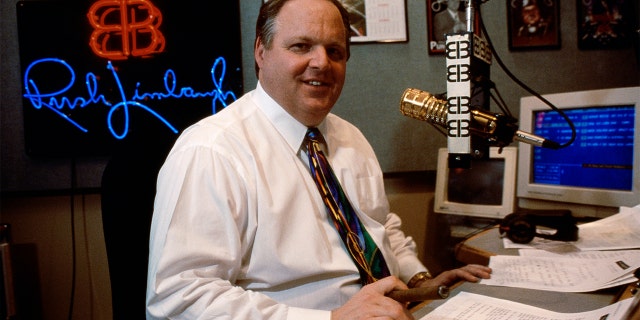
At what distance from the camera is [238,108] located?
1.12m

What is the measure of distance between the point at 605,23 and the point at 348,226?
1542 millimetres

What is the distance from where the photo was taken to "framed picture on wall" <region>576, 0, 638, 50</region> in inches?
72.4

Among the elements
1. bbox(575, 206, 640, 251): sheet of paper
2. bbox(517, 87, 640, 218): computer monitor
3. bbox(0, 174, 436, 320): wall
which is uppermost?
bbox(517, 87, 640, 218): computer monitor

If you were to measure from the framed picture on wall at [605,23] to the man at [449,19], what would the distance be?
50 cm

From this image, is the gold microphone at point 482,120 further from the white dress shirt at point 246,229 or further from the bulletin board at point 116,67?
the bulletin board at point 116,67

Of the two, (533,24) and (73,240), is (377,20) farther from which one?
(73,240)

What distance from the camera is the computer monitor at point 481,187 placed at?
1545 millimetres

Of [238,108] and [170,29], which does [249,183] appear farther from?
[170,29]

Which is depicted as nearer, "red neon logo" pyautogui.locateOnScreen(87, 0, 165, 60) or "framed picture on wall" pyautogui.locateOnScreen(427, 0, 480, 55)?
"red neon logo" pyautogui.locateOnScreen(87, 0, 165, 60)

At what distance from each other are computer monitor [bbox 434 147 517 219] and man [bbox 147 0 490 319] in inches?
15.9

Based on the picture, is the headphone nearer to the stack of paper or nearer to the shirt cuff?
the stack of paper

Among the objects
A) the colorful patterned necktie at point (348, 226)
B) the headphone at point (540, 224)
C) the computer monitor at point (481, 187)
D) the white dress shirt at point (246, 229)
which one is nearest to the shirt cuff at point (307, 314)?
the white dress shirt at point (246, 229)

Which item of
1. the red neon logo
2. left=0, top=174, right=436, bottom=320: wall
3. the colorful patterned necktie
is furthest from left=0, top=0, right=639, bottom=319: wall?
the colorful patterned necktie
